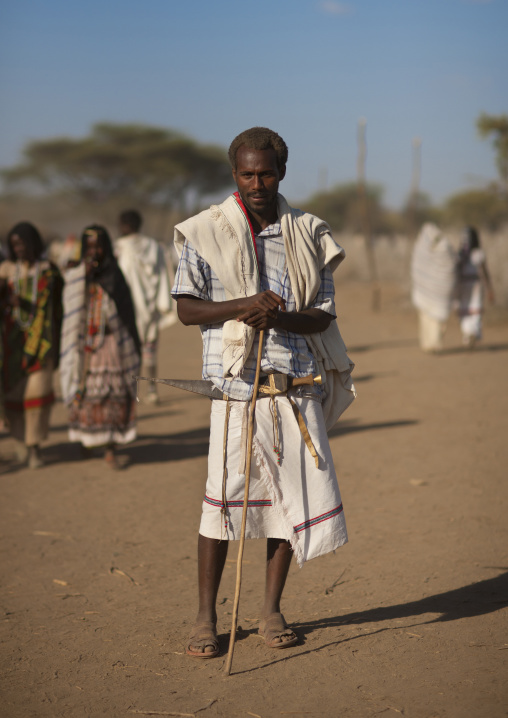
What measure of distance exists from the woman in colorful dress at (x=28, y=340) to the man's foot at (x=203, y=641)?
397 cm

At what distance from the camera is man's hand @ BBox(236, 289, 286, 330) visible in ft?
10.6

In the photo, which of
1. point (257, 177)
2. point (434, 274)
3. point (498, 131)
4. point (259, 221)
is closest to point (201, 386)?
point (259, 221)

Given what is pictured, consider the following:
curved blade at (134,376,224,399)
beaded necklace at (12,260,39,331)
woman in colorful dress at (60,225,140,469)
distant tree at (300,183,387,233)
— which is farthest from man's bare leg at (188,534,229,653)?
distant tree at (300,183,387,233)

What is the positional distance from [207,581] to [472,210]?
4326 cm

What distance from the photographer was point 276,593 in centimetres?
360

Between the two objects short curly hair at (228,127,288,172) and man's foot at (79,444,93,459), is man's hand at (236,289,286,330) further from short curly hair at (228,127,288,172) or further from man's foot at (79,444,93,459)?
man's foot at (79,444,93,459)

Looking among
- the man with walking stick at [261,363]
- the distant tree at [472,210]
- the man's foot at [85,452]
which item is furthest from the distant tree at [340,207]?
the man with walking stick at [261,363]

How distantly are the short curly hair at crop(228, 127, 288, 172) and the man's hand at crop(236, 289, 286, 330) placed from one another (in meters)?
0.57

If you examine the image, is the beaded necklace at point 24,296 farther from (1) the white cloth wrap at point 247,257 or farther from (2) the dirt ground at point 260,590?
(1) the white cloth wrap at point 247,257

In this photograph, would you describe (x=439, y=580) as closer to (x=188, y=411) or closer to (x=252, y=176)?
(x=252, y=176)

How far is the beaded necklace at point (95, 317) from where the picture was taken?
279 inches

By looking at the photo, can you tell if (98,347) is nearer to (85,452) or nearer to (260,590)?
(85,452)

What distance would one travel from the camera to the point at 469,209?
147 ft

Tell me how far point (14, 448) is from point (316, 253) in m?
5.38
